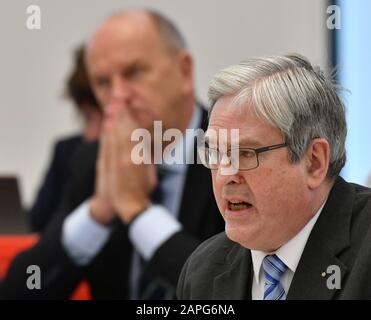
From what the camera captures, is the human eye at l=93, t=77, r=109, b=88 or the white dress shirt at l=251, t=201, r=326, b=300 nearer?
the white dress shirt at l=251, t=201, r=326, b=300

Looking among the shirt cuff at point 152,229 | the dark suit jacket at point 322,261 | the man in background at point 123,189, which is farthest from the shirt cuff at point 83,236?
the dark suit jacket at point 322,261

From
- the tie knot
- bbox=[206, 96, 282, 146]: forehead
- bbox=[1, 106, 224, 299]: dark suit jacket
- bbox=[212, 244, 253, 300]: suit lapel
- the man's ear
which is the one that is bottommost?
bbox=[1, 106, 224, 299]: dark suit jacket

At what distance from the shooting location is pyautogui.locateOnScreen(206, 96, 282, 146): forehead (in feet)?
4.62

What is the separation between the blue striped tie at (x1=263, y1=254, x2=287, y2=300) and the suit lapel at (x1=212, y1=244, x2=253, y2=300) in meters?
0.04

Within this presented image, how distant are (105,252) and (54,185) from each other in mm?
318

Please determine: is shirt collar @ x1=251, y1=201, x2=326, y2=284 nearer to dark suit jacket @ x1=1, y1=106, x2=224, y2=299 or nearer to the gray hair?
the gray hair

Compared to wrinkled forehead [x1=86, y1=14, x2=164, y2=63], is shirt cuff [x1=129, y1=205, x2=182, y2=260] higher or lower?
lower

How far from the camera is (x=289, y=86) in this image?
1.39 m

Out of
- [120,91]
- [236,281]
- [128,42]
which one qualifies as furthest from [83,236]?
[236,281]

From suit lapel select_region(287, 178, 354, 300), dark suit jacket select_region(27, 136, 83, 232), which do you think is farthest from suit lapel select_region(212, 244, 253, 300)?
dark suit jacket select_region(27, 136, 83, 232)

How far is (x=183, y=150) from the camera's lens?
253 centimetres
